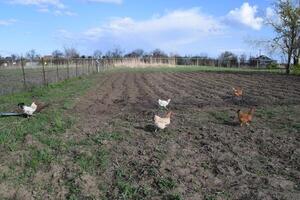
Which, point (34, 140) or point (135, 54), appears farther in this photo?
point (135, 54)

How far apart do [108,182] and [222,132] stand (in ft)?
12.8

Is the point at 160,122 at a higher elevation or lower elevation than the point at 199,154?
higher

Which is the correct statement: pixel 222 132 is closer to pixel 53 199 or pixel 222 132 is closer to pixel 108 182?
pixel 108 182

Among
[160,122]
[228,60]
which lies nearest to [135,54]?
[228,60]

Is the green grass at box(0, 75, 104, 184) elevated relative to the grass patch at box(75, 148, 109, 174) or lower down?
elevated

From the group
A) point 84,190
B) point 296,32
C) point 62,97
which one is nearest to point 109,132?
point 84,190

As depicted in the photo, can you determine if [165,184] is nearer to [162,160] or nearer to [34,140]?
[162,160]

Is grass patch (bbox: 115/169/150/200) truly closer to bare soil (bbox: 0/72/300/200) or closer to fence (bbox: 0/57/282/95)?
bare soil (bbox: 0/72/300/200)

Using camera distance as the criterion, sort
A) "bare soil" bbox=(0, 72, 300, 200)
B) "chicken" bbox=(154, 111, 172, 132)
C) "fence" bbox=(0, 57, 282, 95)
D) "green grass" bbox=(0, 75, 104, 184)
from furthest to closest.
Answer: "fence" bbox=(0, 57, 282, 95) < "chicken" bbox=(154, 111, 172, 132) < "green grass" bbox=(0, 75, 104, 184) < "bare soil" bbox=(0, 72, 300, 200)

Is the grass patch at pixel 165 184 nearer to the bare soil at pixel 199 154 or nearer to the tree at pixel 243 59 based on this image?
Answer: the bare soil at pixel 199 154

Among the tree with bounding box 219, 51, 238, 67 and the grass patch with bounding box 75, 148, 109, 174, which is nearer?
the grass patch with bounding box 75, 148, 109, 174

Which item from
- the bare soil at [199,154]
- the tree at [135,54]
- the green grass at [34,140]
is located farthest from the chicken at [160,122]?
the tree at [135,54]

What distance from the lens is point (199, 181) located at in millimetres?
6676

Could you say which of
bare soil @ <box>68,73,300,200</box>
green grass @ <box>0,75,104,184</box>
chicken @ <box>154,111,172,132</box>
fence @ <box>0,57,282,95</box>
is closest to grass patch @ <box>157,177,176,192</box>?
bare soil @ <box>68,73,300,200</box>
